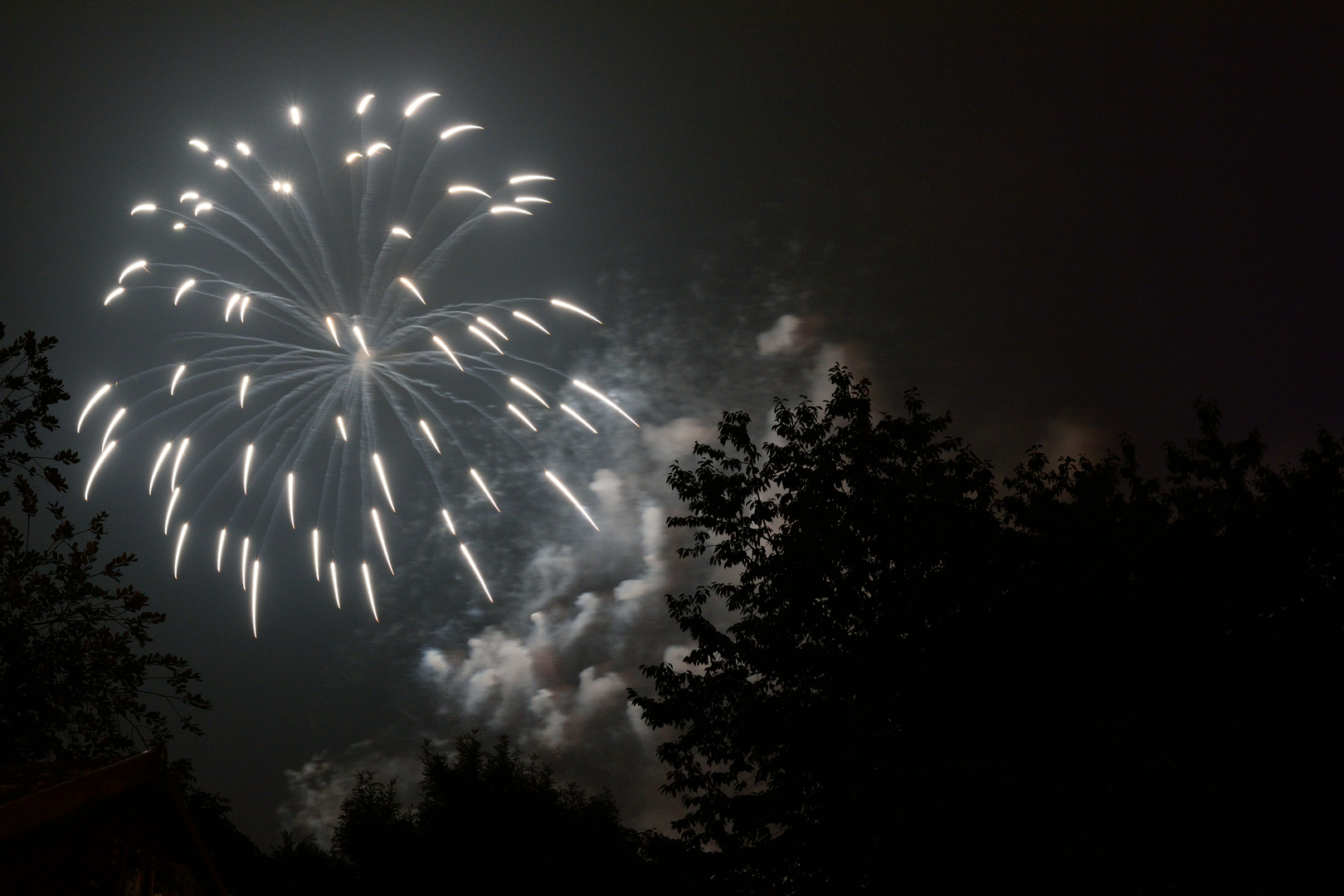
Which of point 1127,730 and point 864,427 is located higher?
point 864,427

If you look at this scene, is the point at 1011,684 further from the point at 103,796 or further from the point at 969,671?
the point at 103,796

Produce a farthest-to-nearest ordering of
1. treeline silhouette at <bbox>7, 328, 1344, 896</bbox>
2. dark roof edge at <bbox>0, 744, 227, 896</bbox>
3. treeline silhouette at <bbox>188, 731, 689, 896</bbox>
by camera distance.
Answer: treeline silhouette at <bbox>188, 731, 689, 896</bbox>
treeline silhouette at <bbox>7, 328, 1344, 896</bbox>
dark roof edge at <bbox>0, 744, 227, 896</bbox>

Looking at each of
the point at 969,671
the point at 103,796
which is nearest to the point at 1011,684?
the point at 969,671

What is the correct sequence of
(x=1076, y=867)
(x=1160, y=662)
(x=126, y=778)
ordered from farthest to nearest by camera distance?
(x=1160, y=662), (x=1076, y=867), (x=126, y=778)

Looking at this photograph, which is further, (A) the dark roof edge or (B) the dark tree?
(B) the dark tree

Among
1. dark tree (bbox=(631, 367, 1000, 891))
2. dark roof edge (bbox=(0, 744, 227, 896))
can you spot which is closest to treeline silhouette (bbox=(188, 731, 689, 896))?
dark tree (bbox=(631, 367, 1000, 891))

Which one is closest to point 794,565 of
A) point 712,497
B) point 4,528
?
point 712,497

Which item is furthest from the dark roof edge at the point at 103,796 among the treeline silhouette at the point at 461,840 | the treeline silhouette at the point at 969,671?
the treeline silhouette at the point at 461,840

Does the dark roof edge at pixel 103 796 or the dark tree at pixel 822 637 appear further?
the dark tree at pixel 822 637

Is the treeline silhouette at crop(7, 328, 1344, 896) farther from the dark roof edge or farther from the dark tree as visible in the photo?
the dark roof edge

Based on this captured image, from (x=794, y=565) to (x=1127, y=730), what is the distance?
5.95 meters

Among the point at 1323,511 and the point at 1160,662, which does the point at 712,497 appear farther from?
the point at 1323,511

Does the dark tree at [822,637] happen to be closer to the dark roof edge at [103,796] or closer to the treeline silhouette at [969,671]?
the treeline silhouette at [969,671]

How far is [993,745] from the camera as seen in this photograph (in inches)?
480
